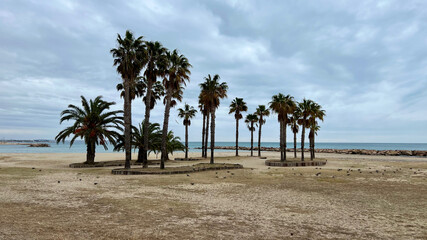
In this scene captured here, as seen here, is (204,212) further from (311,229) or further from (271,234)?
(311,229)

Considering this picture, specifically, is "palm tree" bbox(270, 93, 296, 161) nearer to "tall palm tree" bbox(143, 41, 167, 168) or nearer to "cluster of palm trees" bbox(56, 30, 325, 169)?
"cluster of palm trees" bbox(56, 30, 325, 169)

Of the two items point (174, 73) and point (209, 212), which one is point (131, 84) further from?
point (209, 212)

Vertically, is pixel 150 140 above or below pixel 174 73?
below

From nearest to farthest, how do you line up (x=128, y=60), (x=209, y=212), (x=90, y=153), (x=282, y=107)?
(x=209, y=212) → (x=128, y=60) → (x=90, y=153) → (x=282, y=107)

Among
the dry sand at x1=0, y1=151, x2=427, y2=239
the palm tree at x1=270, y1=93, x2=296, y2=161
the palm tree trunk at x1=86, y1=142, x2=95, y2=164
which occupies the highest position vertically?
the palm tree at x1=270, y1=93, x2=296, y2=161

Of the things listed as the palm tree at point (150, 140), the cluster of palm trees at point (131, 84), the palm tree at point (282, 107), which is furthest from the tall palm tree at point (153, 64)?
the palm tree at point (282, 107)

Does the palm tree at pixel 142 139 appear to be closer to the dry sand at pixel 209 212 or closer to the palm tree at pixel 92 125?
the palm tree at pixel 92 125

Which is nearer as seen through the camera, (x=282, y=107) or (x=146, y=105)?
(x=146, y=105)

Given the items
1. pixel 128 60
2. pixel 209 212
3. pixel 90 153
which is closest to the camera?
pixel 209 212

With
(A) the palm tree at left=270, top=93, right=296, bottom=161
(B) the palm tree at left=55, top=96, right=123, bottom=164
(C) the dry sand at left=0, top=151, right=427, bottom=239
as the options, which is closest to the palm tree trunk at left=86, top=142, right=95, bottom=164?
(B) the palm tree at left=55, top=96, right=123, bottom=164

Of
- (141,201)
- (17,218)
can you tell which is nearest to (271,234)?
(141,201)

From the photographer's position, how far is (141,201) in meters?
11.4

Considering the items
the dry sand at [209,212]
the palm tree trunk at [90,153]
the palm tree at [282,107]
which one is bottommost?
the dry sand at [209,212]

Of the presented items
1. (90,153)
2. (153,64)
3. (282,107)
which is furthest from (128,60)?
(282,107)
